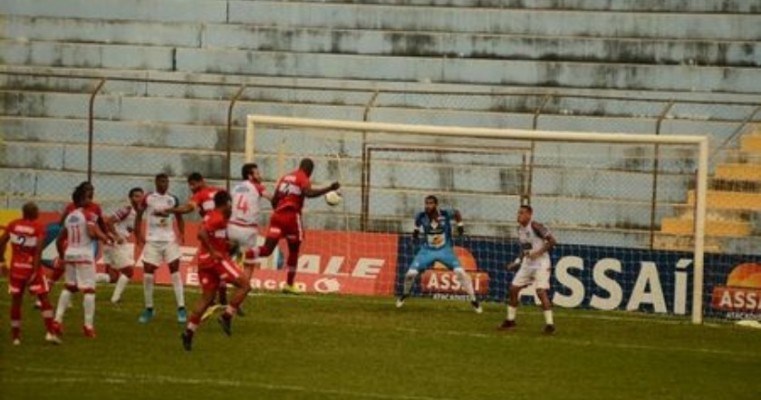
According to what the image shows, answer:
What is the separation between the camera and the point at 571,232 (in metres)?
35.9

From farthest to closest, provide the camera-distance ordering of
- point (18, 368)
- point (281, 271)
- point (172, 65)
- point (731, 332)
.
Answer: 1. point (172, 65)
2. point (281, 271)
3. point (731, 332)
4. point (18, 368)

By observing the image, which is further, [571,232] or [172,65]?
[172,65]

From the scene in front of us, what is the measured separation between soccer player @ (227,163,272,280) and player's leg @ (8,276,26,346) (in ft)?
16.8

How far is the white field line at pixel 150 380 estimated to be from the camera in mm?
20594

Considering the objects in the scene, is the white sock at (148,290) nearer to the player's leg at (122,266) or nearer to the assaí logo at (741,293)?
the player's leg at (122,266)

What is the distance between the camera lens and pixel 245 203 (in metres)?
28.9

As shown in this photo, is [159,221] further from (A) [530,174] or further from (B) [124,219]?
(A) [530,174]

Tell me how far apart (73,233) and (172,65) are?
57.3 ft

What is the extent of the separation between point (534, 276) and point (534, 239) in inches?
21.0

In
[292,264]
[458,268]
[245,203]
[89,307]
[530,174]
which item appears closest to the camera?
[89,307]

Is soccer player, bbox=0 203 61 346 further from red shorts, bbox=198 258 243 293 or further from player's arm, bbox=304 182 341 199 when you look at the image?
player's arm, bbox=304 182 341 199

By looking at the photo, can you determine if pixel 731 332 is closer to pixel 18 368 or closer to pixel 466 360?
pixel 466 360

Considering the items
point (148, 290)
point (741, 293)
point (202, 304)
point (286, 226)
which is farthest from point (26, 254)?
point (741, 293)

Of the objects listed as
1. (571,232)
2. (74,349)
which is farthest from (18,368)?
(571,232)
